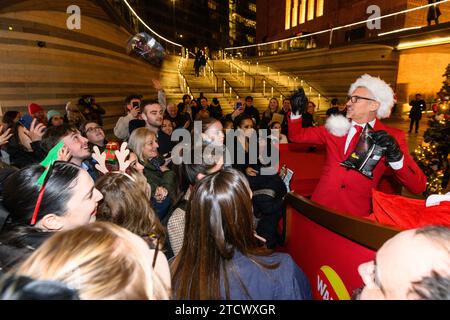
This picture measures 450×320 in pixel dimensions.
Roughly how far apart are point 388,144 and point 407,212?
26.4 inches

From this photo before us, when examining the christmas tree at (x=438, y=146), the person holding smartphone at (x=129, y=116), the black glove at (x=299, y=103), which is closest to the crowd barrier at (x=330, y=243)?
the black glove at (x=299, y=103)

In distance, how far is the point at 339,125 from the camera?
246 cm

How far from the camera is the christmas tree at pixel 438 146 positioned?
4.51 meters

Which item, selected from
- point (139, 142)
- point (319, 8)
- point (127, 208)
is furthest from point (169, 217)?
point (319, 8)

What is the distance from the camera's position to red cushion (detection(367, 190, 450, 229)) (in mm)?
1291

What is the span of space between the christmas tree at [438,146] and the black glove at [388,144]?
3434 millimetres

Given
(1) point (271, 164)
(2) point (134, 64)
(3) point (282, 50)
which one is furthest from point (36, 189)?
(3) point (282, 50)

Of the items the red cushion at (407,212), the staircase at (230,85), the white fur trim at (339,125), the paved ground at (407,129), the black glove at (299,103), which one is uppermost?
the staircase at (230,85)

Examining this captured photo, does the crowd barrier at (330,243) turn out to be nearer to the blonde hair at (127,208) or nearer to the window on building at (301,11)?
the blonde hair at (127,208)

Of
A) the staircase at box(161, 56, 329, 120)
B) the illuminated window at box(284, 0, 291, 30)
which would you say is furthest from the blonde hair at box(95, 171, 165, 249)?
the illuminated window at box(284, 0, 291, 30)

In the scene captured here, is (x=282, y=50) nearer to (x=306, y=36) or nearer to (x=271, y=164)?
(x=306, y=36)

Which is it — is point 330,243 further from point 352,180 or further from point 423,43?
point 423,43

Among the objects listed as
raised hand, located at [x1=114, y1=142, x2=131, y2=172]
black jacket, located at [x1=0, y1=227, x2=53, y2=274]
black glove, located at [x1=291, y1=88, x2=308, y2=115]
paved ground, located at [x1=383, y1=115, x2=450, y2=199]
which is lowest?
paved ground, located at [x1=383, y1=115, x2=450, y2=199]

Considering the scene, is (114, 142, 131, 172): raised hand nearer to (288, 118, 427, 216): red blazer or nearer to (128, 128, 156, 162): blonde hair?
(128, 128, 156, 162): blonde hair
